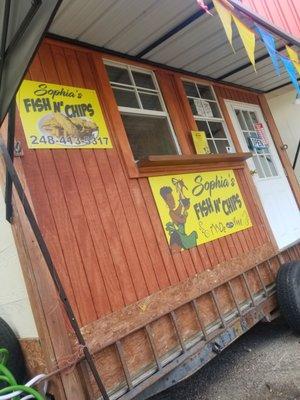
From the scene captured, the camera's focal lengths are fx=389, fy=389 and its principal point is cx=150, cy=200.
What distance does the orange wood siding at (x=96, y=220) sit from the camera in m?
3.42

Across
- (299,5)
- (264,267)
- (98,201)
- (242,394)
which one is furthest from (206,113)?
(242,394)

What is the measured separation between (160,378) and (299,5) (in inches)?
223

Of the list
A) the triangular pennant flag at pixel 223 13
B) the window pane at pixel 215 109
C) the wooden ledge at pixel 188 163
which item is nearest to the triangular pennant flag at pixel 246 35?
the triangular pennant flag at pixel 223 13

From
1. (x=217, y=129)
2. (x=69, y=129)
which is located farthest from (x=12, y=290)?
(x=217, y=129)

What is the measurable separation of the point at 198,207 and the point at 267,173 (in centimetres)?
287

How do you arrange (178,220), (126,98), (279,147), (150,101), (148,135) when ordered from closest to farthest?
(178,220) → (126,98) → (148,135) → (150,101) → (279,147)

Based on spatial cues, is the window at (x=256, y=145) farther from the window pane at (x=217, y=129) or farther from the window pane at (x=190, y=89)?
the window pane at (x=190, y=89)

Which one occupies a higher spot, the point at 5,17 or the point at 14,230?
the point at 5,17

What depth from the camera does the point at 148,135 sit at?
5.06m

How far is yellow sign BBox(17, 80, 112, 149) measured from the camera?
139 inches

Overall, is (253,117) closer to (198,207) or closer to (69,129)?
(198,207)

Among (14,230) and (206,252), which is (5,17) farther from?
(206,252)

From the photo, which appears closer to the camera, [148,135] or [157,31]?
[157,31]

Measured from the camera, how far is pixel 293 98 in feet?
29.4
